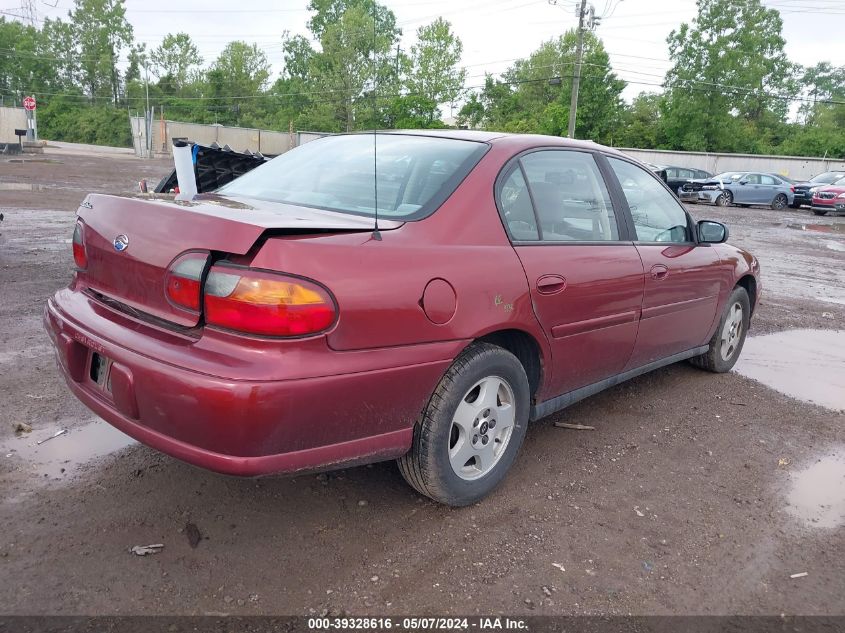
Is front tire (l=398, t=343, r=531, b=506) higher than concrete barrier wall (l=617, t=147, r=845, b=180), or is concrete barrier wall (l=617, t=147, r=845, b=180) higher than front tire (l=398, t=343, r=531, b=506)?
concrete barrier wall (l=617, t=147, r=845, b=180)

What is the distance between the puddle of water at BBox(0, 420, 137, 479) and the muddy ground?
11mm

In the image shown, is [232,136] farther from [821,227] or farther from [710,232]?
[710,232]

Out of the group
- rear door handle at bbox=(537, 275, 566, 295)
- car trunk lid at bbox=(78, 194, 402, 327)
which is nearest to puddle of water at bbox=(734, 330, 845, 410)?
rear door handle at bbox=(537, 275, 566, 295)

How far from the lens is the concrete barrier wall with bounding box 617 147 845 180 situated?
38875mm

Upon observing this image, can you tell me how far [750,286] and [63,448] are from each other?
189 inches

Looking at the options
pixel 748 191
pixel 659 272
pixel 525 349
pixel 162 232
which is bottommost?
pixel 525 349

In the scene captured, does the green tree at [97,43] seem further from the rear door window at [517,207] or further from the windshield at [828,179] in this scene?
the rear door window at [517,207]

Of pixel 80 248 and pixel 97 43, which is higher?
pixel 97 43

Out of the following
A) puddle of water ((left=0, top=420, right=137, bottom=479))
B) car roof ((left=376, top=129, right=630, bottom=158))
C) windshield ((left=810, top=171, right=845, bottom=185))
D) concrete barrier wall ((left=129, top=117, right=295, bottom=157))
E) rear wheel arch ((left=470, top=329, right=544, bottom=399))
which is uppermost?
concrete barrier wall ((left=129, top=117, right=295, bottom=157))

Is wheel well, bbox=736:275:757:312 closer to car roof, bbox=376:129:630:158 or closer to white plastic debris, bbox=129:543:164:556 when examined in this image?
car roof, bbox=376:129:630:158

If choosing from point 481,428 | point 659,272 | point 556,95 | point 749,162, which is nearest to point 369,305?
point 481,428

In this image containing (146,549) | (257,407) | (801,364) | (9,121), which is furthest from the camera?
(9,121)

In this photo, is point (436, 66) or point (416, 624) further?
point (436, 66)

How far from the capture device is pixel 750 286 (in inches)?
201
